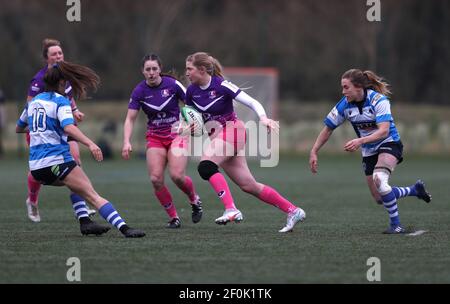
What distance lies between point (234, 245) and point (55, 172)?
5.26ft

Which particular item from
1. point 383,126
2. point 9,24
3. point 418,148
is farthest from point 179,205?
point 9,24

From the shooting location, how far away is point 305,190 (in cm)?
1367

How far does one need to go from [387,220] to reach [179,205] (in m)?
3.02

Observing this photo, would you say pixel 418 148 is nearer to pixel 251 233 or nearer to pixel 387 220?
pixel 387 220

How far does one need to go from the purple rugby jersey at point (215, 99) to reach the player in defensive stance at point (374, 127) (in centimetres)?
90

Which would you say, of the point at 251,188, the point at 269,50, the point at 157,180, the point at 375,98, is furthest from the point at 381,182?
the point at 269,50

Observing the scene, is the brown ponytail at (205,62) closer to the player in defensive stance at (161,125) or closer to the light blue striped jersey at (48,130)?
the player in defensive stance at (161,125)

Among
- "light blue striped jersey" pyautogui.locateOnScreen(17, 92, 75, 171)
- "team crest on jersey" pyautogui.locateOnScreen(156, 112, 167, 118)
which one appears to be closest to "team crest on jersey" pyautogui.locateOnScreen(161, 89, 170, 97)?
"team crest on jersey" pyautogui.locateOnScreen(156, 112, 167, 118)

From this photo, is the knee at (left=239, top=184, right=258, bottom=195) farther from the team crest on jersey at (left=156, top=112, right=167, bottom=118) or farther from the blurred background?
the blurred background

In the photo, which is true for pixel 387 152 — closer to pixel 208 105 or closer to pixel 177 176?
pixel 208 105

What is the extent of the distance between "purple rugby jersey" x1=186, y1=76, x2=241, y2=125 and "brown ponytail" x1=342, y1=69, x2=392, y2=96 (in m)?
1.04

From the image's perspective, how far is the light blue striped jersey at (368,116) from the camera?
795cm

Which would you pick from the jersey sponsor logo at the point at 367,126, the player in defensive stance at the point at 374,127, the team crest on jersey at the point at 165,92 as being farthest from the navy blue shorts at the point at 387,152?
the team crest on jersey at the point at 165,92

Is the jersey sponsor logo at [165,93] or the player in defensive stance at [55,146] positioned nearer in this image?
the player in defensive stance at [55,146]
